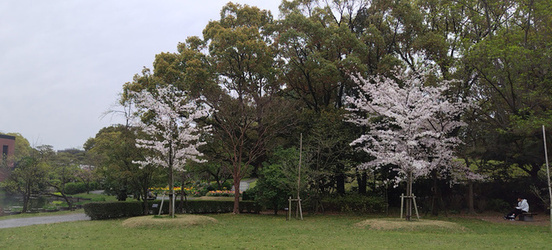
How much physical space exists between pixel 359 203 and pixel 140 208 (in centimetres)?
1096

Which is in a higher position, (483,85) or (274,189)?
(483,85)

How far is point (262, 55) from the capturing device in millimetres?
20094

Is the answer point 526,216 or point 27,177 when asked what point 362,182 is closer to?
point 526,216

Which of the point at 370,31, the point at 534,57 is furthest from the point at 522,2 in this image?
the point at 370,31

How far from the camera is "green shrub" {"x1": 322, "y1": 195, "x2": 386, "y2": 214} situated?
20094 mm

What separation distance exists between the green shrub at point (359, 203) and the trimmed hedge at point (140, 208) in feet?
14.6

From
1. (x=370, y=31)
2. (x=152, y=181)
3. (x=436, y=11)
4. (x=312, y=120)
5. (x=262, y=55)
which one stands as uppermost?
(x=436, y=11)

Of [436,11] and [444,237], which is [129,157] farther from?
[436,11]

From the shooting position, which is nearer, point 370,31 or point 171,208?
point 171,208

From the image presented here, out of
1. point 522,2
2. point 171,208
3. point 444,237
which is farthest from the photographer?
point 522,2

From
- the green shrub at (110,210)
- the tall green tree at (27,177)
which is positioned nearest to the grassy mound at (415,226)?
the green shrub at (110,210)

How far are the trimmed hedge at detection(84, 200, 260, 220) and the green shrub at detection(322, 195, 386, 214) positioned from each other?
175 inches

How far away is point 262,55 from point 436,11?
9.62m

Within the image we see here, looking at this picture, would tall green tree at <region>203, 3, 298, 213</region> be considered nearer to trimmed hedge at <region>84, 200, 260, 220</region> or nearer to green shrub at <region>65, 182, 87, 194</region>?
trimmed hedge at <region>84, 200, 260, 220</region>
